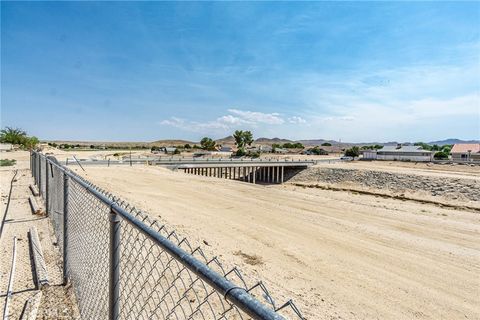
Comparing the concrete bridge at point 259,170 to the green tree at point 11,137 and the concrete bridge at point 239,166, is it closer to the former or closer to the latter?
the concrete bridge at point 239,166

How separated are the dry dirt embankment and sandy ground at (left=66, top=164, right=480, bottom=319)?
1183cm

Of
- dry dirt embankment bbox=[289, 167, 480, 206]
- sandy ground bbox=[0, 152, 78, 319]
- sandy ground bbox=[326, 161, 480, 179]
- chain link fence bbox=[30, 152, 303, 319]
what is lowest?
dry dirt embankment bbox=[289, 167, 480, 206]

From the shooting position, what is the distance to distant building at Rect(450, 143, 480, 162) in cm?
6906

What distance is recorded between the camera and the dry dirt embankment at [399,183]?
3412 centimetres

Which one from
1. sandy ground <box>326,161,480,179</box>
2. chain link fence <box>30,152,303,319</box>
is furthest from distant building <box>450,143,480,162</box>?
chain link fence <box>30,152,303,319</box>

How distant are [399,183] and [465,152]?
145 feet

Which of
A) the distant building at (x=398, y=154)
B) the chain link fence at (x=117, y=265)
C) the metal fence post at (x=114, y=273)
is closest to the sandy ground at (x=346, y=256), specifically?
the chain link fence at (x=117, y=265)

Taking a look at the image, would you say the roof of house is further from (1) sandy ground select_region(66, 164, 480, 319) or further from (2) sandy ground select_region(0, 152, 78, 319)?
(2) sandy ground select_region(0, 152, 78, 319)

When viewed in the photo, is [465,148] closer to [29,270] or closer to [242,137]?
[242,137]

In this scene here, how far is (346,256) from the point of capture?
1269 centimetres

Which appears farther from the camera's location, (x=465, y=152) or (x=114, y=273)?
(x=465, y=152)

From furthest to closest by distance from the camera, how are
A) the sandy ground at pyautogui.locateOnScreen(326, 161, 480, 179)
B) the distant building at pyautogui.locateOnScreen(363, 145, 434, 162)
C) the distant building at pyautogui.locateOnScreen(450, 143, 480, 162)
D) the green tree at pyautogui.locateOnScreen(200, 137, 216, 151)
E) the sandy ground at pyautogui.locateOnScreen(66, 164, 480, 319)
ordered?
the green tree at pyautogui.locateOnScreen(200, 137, 216, 151), the distant building at pyautogui.locateOnScreen(363, 145, 434, 162), the distant building at pyautogui.locateOnScreen(450, 143, 480, 162), the sandy ground at pyautogui.locateOnScreen(326, 161, 480, 179), the sandy ground at pyautogui.locateOnScreen(66, 164, 480, 319)

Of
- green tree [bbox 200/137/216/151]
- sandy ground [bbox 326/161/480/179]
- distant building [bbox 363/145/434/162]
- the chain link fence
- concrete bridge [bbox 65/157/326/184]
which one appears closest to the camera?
the chain link fence

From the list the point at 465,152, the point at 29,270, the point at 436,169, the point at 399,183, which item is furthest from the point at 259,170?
the point at 29,270
